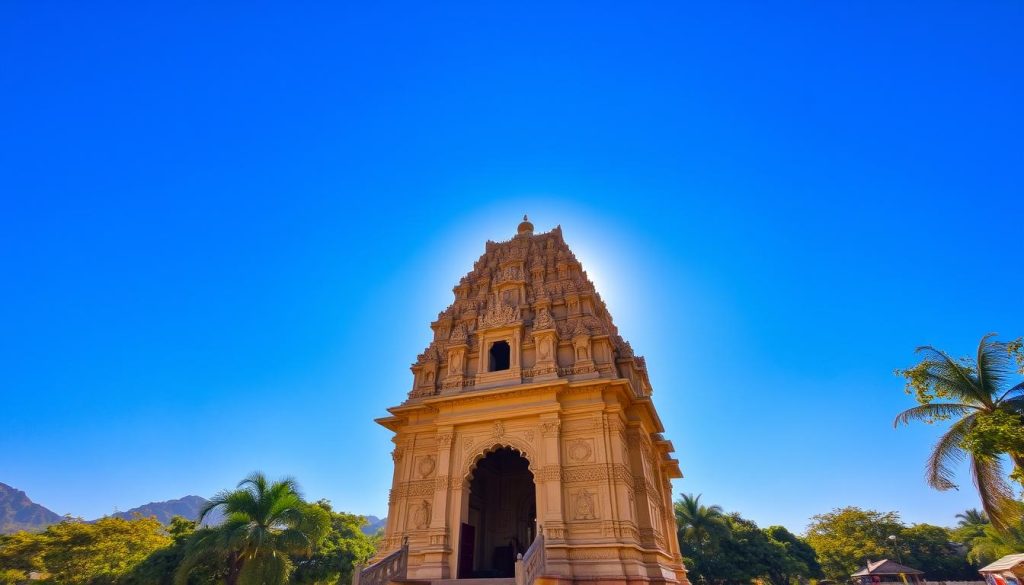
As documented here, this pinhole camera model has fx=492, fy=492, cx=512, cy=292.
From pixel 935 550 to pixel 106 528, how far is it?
7411 cm

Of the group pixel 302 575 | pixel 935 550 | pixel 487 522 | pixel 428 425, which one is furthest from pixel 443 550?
pixel 935 550

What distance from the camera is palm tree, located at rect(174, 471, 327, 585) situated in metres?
19.6

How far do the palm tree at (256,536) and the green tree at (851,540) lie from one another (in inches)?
2201

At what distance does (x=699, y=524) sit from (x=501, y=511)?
94.3 ft

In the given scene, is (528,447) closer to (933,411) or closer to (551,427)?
(551,427)

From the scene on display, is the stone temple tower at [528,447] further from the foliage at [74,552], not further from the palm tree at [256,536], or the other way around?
the foliage at [74,552]

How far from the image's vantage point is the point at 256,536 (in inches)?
789

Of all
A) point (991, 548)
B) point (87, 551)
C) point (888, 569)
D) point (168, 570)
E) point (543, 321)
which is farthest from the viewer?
point (991, 548)

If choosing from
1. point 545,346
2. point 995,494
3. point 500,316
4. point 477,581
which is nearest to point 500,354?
point 500,316

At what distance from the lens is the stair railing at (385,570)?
Result: 39.3ft

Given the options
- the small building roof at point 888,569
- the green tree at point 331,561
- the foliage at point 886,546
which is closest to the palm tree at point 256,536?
the green tree at point 331,561

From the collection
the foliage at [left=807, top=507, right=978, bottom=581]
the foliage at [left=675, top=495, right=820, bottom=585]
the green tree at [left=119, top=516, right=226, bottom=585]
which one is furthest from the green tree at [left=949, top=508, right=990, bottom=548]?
the green tree at [left=119, top=516, right=226, bottom=585]

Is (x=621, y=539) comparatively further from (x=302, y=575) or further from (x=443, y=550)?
(x=302, y=575)

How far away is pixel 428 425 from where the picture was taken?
723 inches
